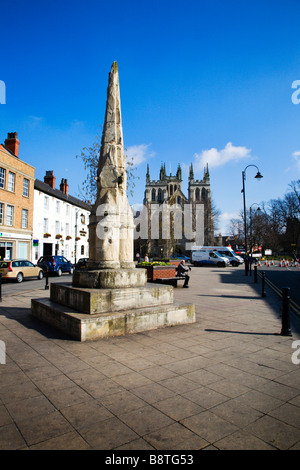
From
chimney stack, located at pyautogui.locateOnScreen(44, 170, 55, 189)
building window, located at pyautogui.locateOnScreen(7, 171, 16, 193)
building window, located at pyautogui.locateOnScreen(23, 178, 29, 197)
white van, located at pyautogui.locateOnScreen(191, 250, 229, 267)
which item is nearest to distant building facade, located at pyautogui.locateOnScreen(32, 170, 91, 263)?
chimney stack, located at pyautogui.locateOnScreen(44, 170, 55, 189)

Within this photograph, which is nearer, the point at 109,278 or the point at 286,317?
the point at 286,317

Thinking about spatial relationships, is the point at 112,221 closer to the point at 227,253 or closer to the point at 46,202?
the point at 46,202

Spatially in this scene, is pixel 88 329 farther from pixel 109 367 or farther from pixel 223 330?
pixel 223 330

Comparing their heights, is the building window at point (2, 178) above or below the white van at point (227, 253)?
above

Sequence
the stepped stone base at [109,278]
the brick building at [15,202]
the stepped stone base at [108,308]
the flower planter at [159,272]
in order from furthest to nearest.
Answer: the brick building at [15,202], the flower planter at [159,272], the stepped stone base at [109,278], the stepped stone base at [108,308]

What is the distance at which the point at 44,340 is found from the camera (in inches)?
194

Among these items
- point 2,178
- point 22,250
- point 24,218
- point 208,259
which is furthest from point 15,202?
point 208,259

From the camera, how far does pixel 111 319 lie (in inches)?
199

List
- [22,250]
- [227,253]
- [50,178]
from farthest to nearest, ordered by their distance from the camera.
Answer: [227,253], [50,178], [22,250]

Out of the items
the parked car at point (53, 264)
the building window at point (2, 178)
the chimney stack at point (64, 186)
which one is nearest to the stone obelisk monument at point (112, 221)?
the parked car at point (53, 264)

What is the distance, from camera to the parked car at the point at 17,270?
57.2 ft

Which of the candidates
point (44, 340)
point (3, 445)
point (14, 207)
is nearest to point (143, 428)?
point (3, 445)

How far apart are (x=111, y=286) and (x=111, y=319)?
2.81 feet

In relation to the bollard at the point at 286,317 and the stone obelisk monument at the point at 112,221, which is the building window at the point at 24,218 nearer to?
the stone obelisk monument at the point at 112,221
